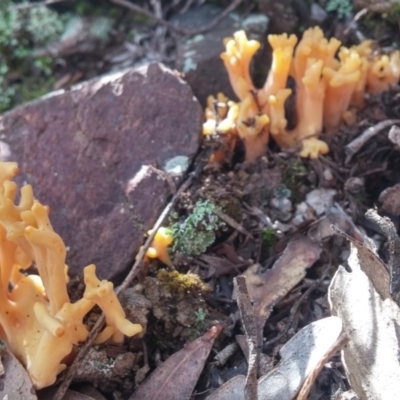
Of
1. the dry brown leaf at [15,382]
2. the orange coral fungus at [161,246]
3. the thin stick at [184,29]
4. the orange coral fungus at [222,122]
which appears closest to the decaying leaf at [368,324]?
the orange coral fungus at [161,246]

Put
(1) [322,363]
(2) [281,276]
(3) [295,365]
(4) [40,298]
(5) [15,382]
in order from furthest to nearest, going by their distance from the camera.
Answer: (2) [281,276] < (4) [40,298] < (5) [15,382] < (3) [295,365] < (1) [322,363]

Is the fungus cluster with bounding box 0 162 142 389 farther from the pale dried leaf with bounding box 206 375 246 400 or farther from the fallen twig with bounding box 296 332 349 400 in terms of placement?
the fallen twig with bounding box 296 332 349 400

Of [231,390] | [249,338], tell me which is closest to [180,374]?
[231,390]

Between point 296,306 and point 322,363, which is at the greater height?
point 322,363

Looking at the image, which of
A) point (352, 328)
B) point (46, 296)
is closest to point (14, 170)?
point (46, 296)

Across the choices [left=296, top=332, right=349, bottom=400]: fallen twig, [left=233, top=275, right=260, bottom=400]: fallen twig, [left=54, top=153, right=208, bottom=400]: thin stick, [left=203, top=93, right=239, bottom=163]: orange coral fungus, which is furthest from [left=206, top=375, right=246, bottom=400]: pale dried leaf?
[left=203, top=93, right=239, bottom=163]: orange coral fungus

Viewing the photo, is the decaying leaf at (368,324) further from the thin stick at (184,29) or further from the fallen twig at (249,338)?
the thin stick at (184,29)

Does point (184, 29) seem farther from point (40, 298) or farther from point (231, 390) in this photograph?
point (231, 390)

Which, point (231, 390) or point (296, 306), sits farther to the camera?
point (296, 306)
